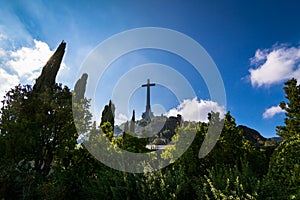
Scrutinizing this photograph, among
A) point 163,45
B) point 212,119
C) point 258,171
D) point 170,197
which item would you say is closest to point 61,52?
point 163,45

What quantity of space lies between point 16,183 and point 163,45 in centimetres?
751

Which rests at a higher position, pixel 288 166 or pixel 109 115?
pixel 109 115

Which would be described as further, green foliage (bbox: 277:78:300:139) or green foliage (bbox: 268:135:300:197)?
green foliage (bbox: 277:78:300:139)

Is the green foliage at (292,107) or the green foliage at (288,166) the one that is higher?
the green foliage at (292,107)

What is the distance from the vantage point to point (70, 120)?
7.05 metres

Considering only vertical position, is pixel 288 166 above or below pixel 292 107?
below

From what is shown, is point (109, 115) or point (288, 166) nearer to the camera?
point (288, 166)

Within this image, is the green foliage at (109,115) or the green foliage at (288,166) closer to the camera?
the green foliage at (288,166)

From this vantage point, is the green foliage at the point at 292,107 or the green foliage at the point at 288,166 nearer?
the green foliage at the point at 288,166

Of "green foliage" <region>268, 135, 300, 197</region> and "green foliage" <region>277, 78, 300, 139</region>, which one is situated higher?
"green foliage" <region>277, 78, 300, 139</region>

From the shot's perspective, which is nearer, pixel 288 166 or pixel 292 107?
pixel 288 166

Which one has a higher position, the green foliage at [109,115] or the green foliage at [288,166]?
the green foliage at [109,115]

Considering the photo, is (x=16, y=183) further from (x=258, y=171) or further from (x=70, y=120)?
(x=258, y=171)

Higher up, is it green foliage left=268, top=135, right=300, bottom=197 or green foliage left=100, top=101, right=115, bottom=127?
green foliage left=100, top=101, right=115, bottom=127
